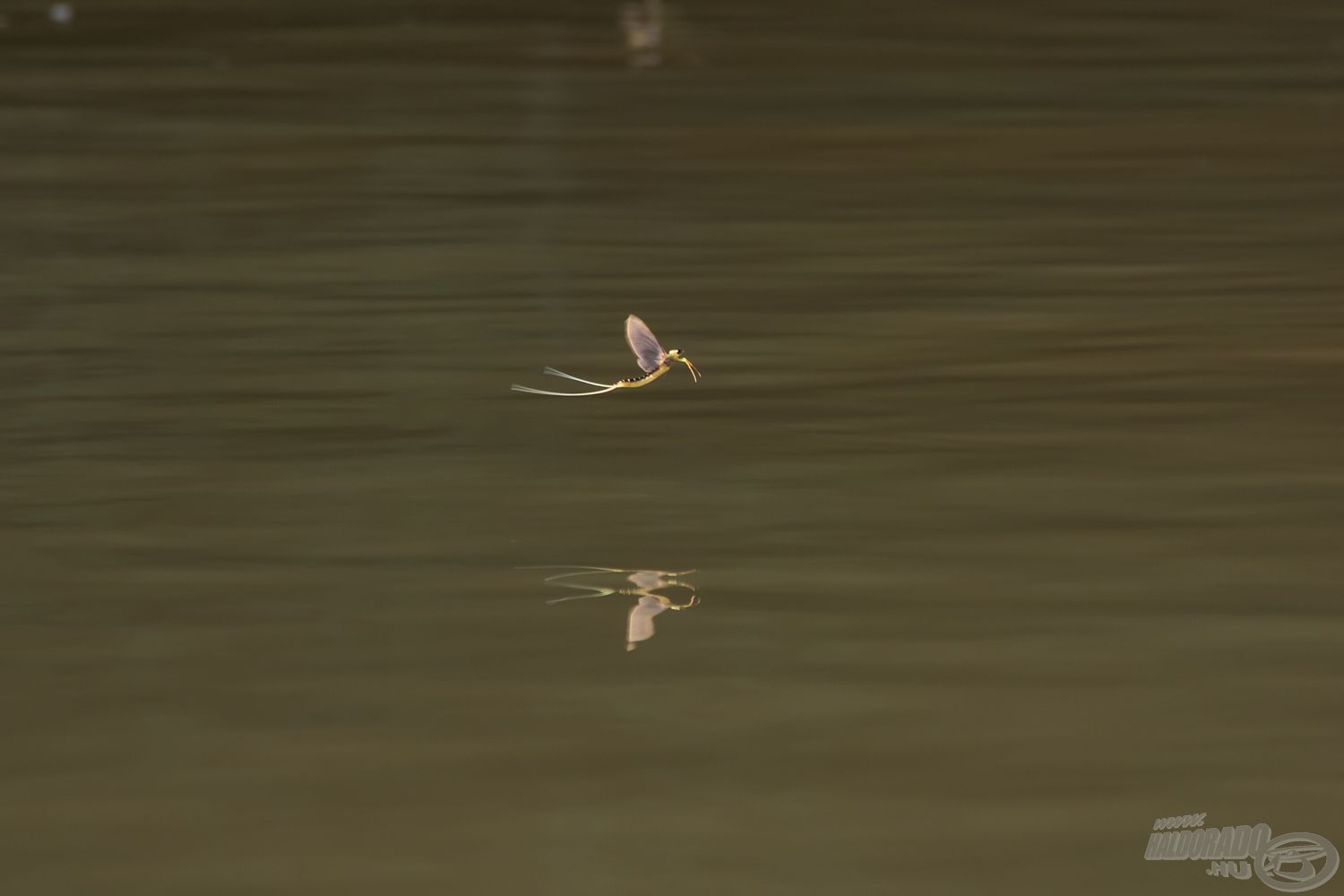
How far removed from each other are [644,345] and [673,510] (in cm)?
41

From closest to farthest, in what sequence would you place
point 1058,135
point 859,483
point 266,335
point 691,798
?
point 691,798 < point 859,483 < point 266,335 < point 1058,135

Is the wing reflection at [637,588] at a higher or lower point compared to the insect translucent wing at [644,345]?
lower

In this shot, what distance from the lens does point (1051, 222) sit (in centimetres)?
981

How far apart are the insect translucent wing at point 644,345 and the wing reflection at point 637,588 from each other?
1.25 ft

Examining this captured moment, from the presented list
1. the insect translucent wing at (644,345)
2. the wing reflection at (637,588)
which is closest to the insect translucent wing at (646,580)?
the wing reflection at (637,588)

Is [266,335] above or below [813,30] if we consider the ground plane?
below

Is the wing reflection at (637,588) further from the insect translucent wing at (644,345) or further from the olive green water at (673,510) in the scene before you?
the insect translucent wing at (644,345)

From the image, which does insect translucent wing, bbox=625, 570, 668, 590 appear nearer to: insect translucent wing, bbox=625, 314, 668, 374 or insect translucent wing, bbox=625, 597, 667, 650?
insect translucent wing, bbox=625, 597, 667, 650

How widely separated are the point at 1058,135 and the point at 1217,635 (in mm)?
7883

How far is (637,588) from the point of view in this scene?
5.07 meters

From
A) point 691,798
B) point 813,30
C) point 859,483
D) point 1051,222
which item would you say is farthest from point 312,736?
point 813,30

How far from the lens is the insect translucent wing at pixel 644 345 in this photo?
514 cm

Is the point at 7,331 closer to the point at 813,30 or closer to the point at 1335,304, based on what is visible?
the point at 1335,304

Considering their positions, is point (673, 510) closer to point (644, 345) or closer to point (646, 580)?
point (644, 345)
